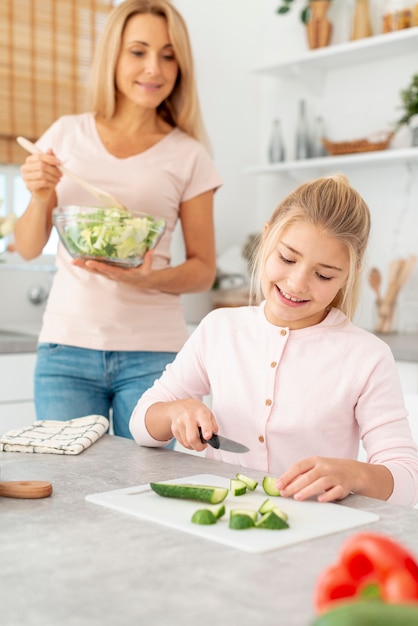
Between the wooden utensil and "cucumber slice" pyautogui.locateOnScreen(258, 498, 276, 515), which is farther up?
the wooden utensil

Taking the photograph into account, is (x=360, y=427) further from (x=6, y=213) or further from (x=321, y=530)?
(x=6, y=213)

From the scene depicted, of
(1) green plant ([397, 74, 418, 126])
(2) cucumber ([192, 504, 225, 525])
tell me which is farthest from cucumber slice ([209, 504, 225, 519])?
(1) green plant ([397, 74, 418, 126])

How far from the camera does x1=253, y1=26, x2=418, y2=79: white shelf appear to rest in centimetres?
310

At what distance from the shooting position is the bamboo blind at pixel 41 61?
127 inches

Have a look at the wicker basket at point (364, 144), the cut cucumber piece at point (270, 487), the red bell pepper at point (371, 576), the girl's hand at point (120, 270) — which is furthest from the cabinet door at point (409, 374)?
the red bell pepper at point (371, 576)

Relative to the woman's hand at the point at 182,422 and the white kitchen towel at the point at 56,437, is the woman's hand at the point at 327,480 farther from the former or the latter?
the white kitchen towel at the point at 56,437

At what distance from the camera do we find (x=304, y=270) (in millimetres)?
1350

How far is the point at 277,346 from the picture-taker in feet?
4.69

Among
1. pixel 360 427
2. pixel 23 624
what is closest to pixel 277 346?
pixel 360 427

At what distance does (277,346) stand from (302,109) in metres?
2.32

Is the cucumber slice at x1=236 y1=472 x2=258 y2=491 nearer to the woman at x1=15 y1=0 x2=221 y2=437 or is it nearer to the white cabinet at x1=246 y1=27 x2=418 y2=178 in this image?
the woman at x1=15 y1=0 x2=221 y2=437

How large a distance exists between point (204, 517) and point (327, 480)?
0.21 metres

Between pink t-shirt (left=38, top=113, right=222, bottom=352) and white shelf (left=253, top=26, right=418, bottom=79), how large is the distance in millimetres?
1417

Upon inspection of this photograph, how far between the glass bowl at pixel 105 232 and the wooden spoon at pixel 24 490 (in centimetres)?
76
